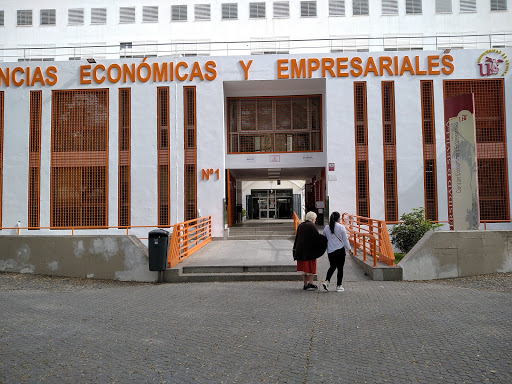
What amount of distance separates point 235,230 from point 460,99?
11775 millimetres

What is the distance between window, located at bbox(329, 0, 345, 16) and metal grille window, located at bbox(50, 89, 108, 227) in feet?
61.5

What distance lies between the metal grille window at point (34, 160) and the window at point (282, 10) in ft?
59.5

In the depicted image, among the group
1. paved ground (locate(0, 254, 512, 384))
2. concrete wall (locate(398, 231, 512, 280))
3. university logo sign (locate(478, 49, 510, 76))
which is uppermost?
university logo sign (locate(478, 49, 510, 76))

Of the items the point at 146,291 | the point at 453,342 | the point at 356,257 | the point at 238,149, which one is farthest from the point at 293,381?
the point at 238,149

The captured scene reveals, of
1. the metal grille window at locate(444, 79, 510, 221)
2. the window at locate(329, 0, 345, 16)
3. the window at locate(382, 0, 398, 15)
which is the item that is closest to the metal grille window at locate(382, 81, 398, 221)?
the metal grille window at locate(444, 79, 510, 221)

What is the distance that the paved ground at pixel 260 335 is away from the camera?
4.40 meters

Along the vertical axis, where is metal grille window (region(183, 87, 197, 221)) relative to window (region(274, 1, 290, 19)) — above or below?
below

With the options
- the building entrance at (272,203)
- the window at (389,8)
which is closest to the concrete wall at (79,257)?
the window at (389,8)

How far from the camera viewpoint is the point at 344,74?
791 inches

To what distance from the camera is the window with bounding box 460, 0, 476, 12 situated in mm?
31953

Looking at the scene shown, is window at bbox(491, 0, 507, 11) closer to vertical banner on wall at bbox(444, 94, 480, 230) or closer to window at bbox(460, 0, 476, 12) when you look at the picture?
window at bbox(460, 0, 476, 12)

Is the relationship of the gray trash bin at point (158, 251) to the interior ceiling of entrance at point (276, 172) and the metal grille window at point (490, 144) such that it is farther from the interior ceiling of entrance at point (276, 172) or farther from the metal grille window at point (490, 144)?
the metal grille window at point (490, 144)

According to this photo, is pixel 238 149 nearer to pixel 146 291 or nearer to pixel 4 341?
pixel 146 291

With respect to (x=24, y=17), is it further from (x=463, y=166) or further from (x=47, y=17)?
(x=463, y=166)
